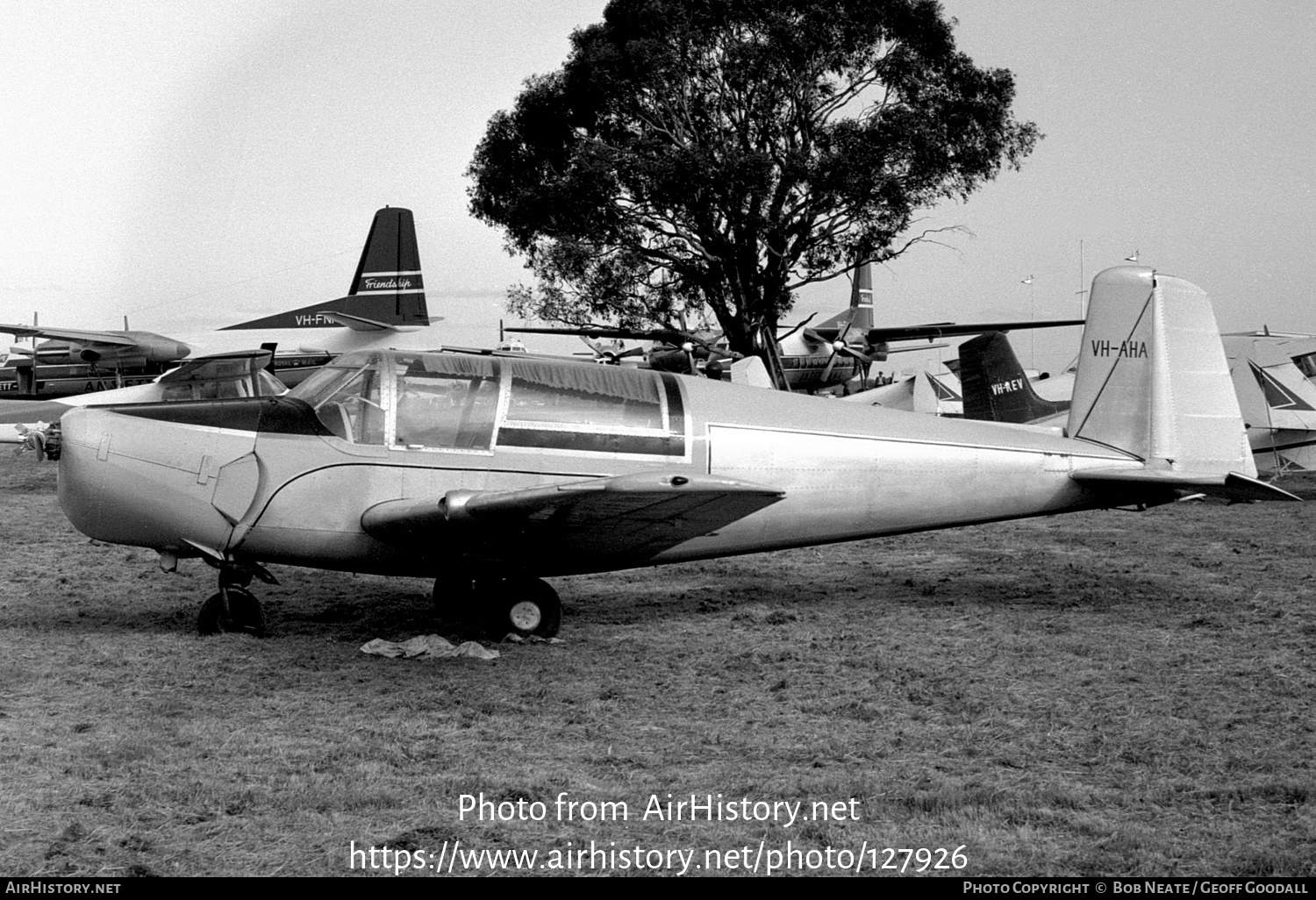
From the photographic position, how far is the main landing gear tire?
21.0 feet

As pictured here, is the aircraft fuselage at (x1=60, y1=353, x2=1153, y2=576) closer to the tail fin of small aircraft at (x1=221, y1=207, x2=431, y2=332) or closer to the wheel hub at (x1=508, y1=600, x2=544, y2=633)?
the wheel hub at (x1=508, y1=600, x2=544, y2=633)

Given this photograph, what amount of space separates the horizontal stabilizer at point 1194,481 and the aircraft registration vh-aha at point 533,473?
2cm

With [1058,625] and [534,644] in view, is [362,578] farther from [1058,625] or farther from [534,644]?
[1058,625]

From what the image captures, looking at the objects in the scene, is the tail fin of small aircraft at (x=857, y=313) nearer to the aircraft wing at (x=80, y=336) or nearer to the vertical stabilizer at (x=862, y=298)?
the vertical stabilizer at (x=862, y=298)

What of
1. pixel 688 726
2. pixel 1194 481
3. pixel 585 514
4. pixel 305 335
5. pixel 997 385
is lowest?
pixel 688 726

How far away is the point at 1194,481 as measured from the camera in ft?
21.9

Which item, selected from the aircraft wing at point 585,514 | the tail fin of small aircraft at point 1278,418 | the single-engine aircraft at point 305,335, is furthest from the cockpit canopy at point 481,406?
the single-engine aircraft at point 305,335

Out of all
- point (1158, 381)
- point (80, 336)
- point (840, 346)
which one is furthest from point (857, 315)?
point (1158, 381)

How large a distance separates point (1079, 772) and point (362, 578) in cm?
604

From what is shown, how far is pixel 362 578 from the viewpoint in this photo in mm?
8742

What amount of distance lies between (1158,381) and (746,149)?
23482 millimetres

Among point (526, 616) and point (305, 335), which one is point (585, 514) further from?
point (305, 335)

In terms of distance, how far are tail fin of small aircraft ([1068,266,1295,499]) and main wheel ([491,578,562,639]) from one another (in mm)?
3519

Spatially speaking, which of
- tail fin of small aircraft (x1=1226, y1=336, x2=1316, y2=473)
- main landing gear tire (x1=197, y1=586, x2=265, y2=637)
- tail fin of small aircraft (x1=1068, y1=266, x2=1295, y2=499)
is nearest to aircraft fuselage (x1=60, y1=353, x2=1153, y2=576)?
main landing gear tire (x1=197, y1=586, x2=265, y2=637)
